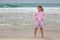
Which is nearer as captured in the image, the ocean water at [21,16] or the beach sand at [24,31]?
the beach sand at [24,31]

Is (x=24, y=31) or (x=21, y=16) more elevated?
(x=21, y=16)

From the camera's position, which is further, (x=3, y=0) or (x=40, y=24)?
(x=3, y=0)

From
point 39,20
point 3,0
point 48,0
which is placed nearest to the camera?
point 39,20

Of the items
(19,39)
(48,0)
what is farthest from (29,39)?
(48,0)

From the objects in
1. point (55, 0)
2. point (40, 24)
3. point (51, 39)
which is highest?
point (55, 0)

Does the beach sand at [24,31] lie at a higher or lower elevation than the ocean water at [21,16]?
lower

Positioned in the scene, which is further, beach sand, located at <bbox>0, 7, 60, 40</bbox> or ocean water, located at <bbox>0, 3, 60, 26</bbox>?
ocean water, located at <bbox>0, 3, 60, 26</bbox>

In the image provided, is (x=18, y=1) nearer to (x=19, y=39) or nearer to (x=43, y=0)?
(x=43, y=0)

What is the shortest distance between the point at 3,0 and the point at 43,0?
49.4 feet

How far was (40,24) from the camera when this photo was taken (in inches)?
344

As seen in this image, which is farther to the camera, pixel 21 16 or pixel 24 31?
pixel 21 16

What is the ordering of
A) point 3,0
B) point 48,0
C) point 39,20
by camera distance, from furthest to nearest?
point 48,0 → point 3,0 → point 39,20

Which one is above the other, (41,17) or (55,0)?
(55,0)

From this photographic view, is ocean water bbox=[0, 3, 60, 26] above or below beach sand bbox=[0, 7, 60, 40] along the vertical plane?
above
